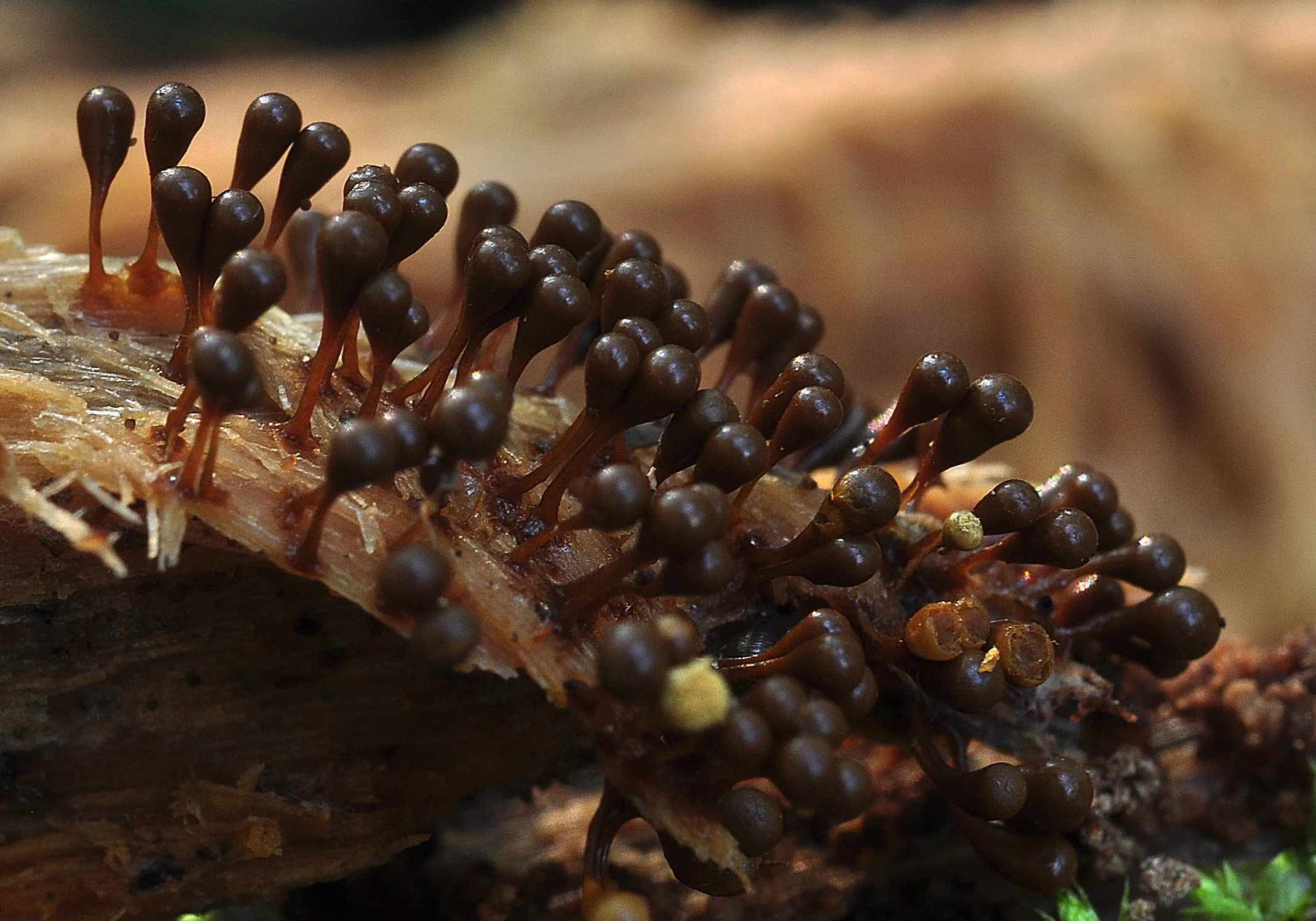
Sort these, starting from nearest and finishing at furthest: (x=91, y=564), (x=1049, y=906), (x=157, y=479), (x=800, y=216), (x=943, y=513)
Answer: (x=157, y=479)
(x=91, y=564)
(x=1049, y=906)
(x=943, y=513)
(x=800, y=216)

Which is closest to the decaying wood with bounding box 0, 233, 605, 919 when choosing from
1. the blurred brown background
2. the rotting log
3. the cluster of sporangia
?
the rotting log

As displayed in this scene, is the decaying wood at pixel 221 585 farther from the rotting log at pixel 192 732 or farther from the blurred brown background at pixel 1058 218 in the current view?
the blurred brown background at pixel 1058 218

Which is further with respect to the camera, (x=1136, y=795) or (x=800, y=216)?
(x=800, y=216)

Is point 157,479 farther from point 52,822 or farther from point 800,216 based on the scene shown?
point 800,216

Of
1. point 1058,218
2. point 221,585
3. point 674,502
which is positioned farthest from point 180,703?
point 1058,218

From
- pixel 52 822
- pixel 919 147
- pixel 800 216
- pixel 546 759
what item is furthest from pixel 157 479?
pixel 919 147

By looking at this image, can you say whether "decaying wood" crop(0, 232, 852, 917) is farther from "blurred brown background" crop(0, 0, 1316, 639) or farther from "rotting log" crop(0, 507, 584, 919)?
"blurred brown background" crop(0, 0, 1316, 639)
